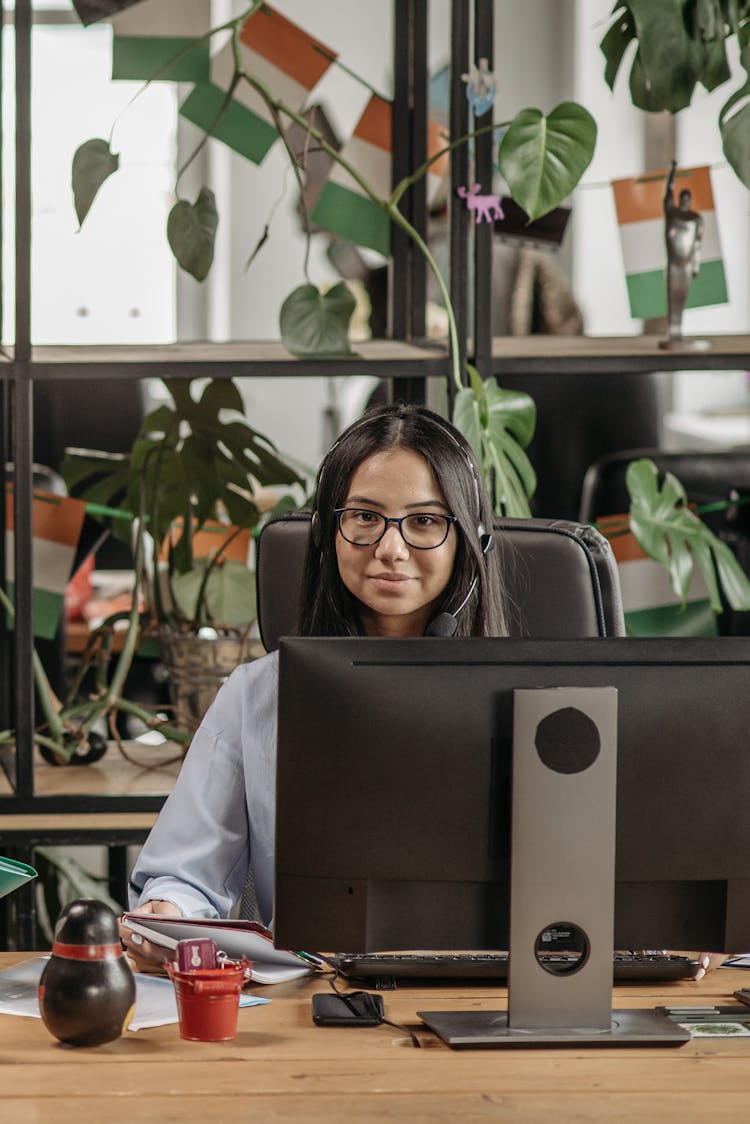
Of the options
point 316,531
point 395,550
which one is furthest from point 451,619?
point 316,531

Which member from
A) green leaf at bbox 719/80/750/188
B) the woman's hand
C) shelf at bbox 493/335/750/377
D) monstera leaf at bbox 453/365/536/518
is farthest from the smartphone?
green leaf at bbox 719/80/750/188

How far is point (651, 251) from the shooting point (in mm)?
2895

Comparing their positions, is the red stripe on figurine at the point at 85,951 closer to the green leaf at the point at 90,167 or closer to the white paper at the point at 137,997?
the white paper at the point at 137,997

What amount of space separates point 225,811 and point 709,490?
6.32 ft

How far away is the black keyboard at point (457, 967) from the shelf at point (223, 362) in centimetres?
136

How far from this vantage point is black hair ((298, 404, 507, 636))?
1.79m

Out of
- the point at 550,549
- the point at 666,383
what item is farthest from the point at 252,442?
the point at 666,383

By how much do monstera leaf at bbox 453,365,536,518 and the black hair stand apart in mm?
723

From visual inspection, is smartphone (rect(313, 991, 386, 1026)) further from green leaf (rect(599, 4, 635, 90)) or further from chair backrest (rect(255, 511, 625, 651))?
green leaf (rect(599, 4, 635, 90))

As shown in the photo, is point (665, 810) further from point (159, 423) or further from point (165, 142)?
point (165, 142)

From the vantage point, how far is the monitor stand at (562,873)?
1298mm

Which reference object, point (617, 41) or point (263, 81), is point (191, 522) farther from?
point (617, 41)

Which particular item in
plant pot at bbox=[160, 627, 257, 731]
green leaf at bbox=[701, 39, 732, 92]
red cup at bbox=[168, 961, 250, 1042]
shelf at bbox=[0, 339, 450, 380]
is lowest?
red cup at bbox=[168, 961, 250, 1042]

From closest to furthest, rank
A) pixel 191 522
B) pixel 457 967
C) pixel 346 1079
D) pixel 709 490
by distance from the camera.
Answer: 1. pixel 346 1079
2. pixel 457 967
3. pixel 191 522
4. pixel 709 490
